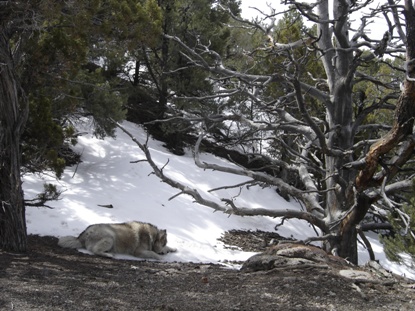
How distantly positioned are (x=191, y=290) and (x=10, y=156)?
11.8 feet

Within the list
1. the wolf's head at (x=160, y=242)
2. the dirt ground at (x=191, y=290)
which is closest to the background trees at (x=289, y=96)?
the dirt ground at (x=191, y=290)

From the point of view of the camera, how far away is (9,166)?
724 centimetres

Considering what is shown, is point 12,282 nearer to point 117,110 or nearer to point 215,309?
point 215,309

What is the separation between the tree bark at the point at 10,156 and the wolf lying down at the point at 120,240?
1573 millimetres

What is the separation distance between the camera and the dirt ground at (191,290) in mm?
4578

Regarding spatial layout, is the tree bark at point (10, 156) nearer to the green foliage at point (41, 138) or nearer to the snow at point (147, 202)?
the green foliage at point (41, 138)

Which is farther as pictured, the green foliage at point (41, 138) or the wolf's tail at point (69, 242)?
the wolf's tail at point (69, 242)

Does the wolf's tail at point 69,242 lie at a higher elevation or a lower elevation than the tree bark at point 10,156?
lower

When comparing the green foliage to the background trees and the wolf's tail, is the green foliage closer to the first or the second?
the background trees

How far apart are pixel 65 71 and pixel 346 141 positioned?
16.8ft

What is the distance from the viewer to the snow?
11.0 metres

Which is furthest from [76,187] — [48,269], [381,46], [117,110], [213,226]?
[381,46]

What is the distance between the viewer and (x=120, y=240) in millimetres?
9156

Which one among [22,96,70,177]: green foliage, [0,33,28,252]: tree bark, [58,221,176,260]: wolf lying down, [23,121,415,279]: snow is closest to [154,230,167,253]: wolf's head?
[58,221,176,260]: wolf lying down
